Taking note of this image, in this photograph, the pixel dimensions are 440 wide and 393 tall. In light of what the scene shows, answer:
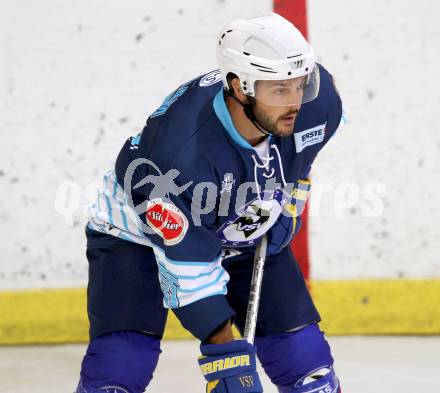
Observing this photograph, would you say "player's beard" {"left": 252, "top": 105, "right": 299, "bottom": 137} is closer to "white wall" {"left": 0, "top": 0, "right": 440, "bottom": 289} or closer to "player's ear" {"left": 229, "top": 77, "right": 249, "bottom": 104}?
"player's ear" {"left": 229, "top": 77, "right": 249, "bottom": 104}

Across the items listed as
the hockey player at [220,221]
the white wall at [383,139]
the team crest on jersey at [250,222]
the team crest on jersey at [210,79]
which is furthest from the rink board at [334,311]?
the team crest on jersey at [210,79]

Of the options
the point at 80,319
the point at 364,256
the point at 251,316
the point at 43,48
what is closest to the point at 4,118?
the point at 43,48

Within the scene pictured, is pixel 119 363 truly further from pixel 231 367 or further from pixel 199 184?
pixel 199 184

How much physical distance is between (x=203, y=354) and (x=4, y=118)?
1668 mm

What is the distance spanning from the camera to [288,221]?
260 centimetres

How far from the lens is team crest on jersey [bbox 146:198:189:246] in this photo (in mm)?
2258

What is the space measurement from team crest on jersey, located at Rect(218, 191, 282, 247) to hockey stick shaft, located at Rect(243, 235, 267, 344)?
0.16 feet

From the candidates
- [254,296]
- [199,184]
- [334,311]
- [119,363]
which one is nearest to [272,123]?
[199,184]

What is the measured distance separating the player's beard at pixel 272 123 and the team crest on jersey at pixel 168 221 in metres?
0.26

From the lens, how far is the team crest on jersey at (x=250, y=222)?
8.02 feet

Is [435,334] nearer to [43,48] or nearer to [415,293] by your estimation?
[415,293]

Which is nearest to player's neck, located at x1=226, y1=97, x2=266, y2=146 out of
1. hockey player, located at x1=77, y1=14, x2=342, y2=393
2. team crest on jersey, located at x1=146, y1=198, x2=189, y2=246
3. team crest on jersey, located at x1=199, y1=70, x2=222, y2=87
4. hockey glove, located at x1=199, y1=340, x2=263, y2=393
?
hockey player, located at x1=77, y1=14, x2=342, y2=393

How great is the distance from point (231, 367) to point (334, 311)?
157 centimetres

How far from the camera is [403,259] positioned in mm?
3742
